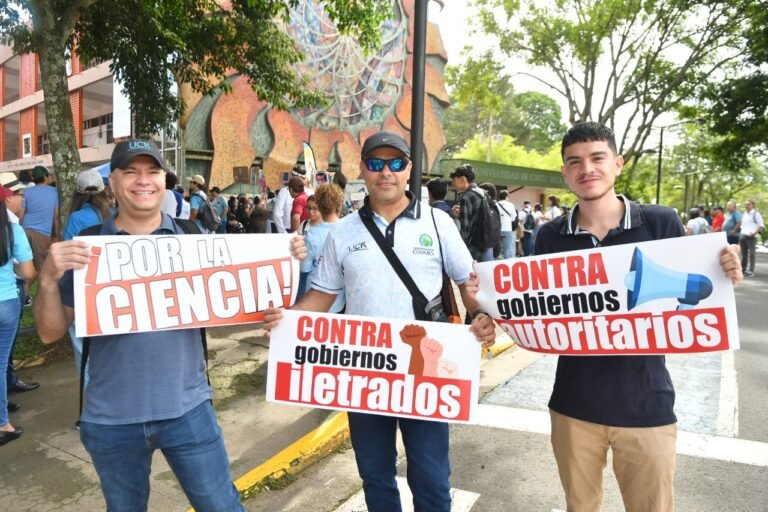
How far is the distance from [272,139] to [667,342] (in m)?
20.4

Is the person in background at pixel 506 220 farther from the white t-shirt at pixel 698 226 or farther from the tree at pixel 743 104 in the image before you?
the tree at pixel 743 104

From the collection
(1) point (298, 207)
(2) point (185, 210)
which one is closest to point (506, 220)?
(1) point (298, 207)

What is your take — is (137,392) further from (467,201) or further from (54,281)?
(467,201)

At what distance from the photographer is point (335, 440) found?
168 inches

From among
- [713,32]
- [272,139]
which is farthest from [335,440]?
[713,32]

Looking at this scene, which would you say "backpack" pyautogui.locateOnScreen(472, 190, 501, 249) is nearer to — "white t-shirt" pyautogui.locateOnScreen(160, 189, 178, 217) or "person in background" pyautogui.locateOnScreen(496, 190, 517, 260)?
"white t-shirt" pyautogui.locateOnScreen(160, 189, 178, 217)

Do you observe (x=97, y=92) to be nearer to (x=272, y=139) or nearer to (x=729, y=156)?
(x=272, y=139)

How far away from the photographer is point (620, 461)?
7.40 ft

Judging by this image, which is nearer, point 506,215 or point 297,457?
point 297,457

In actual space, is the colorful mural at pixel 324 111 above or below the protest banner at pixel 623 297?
above

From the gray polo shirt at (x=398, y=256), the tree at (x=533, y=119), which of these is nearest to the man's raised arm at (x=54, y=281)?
the gray polo shirt at (x=398, y=256)

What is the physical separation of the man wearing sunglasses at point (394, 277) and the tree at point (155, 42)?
4982 mm

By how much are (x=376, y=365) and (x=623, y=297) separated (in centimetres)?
119

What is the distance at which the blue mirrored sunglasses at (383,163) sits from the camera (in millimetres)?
2537
